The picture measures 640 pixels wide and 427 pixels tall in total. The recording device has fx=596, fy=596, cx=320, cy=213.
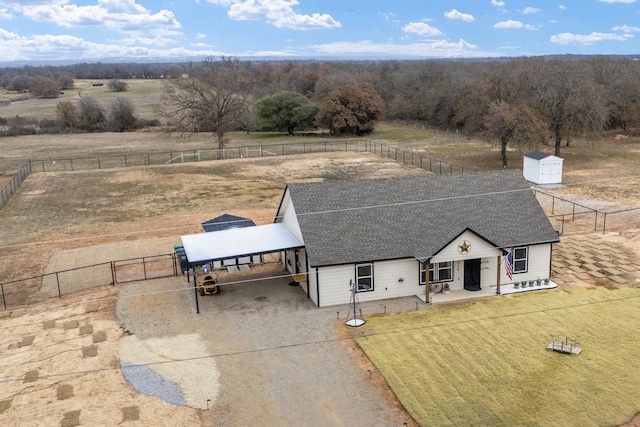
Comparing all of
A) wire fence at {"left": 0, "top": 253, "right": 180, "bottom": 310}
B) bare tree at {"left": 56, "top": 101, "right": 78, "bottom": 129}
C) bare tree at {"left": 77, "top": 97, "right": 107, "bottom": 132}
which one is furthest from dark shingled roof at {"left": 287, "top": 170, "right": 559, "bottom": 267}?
bare tree at {"left": 56, "top": 101, "right": 78, "bottom": 129}

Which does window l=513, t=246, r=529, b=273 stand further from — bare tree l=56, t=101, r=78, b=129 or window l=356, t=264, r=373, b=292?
bare tree l=56, t=101, r=78, b=129

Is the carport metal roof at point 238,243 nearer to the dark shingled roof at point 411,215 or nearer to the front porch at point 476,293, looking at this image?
the dark shingled roof at point 411,215

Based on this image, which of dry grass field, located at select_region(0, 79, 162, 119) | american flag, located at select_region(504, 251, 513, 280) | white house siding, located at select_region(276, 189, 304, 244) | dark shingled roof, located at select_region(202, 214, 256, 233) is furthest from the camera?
dry grass field, located at select_region(0, 79, 162, 119)

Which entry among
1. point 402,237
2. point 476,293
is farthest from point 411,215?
point 476,293

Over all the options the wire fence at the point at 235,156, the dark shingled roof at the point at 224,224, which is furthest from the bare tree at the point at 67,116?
the dark shingled roof at the point at 224,224

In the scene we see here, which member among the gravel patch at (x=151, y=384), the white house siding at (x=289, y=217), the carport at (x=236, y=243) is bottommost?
the gravel patch at (x=151, y=384)

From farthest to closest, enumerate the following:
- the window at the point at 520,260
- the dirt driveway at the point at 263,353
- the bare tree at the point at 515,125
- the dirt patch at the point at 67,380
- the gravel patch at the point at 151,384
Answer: the bare tree at the point at 515,125 < the window at the point at 520,260 < the gravel patch at the point at 151,384 < the dirt driveway at the point at 263,353 < the dirt patch at the point at 67,380
